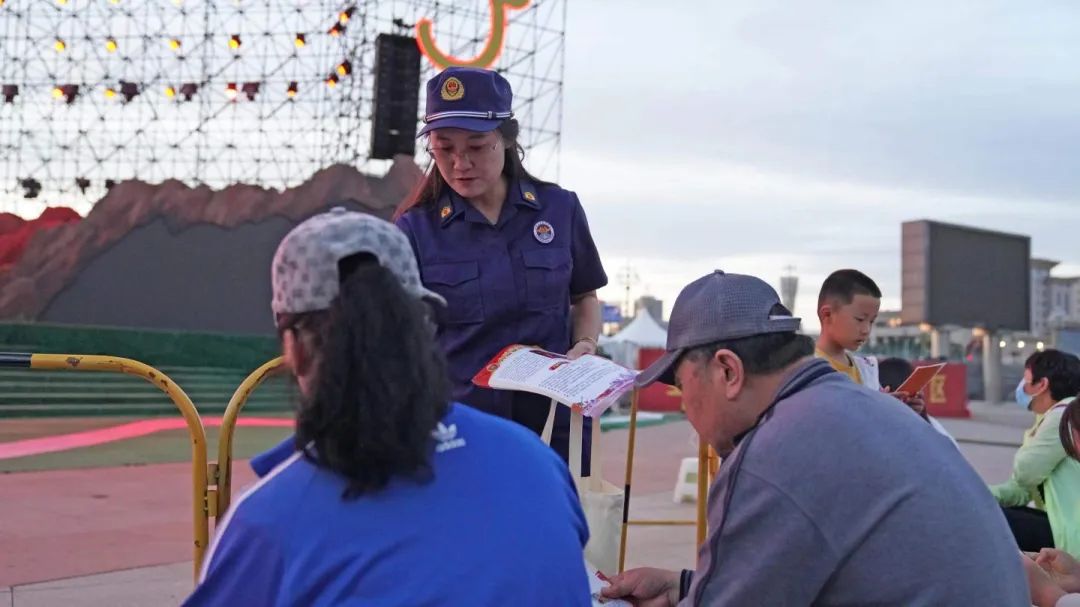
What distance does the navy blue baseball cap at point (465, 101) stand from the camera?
97.0 inches

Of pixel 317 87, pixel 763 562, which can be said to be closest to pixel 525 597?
pixel 763 562

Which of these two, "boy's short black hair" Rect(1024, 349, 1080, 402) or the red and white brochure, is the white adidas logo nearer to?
the red and white brochure

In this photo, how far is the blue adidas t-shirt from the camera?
1134 mm

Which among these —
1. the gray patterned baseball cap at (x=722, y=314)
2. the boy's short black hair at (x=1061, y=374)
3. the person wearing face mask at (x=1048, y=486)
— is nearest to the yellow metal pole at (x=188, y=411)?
the gray patterned baseball cap at (x=722, y=314)

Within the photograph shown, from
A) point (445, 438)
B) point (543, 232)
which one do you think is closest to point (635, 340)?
point (543, 232)

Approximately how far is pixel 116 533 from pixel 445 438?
5.29 metres

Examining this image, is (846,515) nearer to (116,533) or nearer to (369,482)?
(369,482)

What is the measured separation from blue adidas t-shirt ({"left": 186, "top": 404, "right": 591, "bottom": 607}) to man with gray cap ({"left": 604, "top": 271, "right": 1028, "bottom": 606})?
14.7 inches

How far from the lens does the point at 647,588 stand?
1.96 metres

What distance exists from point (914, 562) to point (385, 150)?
Result: 2171 cm

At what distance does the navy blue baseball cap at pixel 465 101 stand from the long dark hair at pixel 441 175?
0.49 ft

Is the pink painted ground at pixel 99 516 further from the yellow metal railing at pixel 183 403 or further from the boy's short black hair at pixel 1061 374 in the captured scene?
the boy's short black hair at pixel 1061 374

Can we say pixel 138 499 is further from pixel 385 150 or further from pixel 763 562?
pixel 385 150

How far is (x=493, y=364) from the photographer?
8.10 feet
